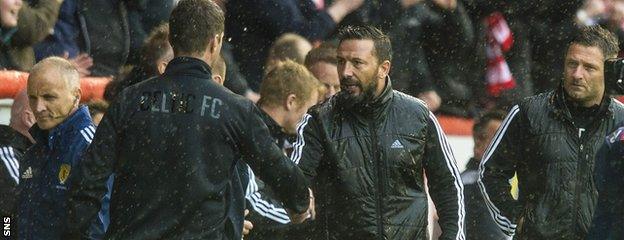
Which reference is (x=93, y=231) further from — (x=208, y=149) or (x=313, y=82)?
(x=313, y=82)

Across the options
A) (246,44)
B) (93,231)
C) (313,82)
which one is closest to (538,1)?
(246,44)

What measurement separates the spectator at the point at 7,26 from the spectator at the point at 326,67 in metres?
1.84

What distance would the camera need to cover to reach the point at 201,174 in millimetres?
6578

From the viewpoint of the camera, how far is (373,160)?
812cm

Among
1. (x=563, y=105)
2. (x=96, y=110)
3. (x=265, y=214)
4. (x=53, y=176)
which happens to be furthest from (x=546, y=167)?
(x=96, y=110)

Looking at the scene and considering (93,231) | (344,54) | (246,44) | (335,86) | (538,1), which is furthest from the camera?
(538,1)

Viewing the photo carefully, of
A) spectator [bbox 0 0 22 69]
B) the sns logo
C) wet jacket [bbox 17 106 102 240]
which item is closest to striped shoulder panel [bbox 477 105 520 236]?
wet jacket [bbox 17 106 102 240]

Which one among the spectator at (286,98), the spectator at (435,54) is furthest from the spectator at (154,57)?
the spectator at (435,54)

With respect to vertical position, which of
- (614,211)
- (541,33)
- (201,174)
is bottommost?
(541,33)

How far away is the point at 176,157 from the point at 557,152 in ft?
8.55

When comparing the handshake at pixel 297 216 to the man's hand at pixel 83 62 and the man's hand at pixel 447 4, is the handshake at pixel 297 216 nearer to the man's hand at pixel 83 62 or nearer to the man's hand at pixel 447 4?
the man's hand at pixel 83 62

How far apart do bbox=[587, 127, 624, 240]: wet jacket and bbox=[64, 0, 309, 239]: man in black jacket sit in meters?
1.29

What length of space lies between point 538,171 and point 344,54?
1.18 meters

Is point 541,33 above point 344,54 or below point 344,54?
below
